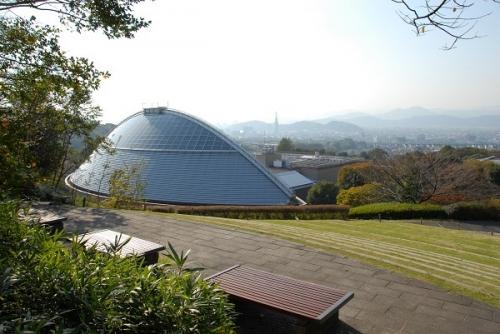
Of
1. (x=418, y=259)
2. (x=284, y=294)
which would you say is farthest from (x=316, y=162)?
(x=284, y=294)

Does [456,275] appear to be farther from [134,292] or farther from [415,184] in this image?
[415,184]

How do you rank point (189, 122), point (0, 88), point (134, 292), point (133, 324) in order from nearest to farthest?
point (133, 324) → point (134, 292) → point (0, 88) → point (189, 122)

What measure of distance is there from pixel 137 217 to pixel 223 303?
8548 mm

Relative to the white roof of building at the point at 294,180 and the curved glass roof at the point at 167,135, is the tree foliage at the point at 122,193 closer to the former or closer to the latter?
the curved glass roof at the point at 167,135

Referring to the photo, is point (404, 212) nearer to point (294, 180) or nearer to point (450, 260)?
point (450, 260)

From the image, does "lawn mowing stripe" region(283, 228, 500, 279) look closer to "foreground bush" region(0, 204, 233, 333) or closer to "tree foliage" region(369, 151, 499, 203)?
"foreground bush" region(0, 204, 233, 333)

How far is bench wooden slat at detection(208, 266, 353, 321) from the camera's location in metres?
4.36

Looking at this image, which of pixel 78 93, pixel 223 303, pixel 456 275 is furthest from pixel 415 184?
pixel 223 303

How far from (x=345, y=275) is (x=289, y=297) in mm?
2590

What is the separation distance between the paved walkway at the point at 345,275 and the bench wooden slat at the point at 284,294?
25.8 inches

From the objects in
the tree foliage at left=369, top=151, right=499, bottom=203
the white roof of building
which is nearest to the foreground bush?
the tree foliage at left=369, top=151, right=499, bottom=203

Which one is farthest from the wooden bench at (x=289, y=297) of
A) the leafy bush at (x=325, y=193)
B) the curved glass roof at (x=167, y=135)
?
the leafy bush at (x=325, y=193)

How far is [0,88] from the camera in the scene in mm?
6539

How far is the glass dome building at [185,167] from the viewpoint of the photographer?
101ft
